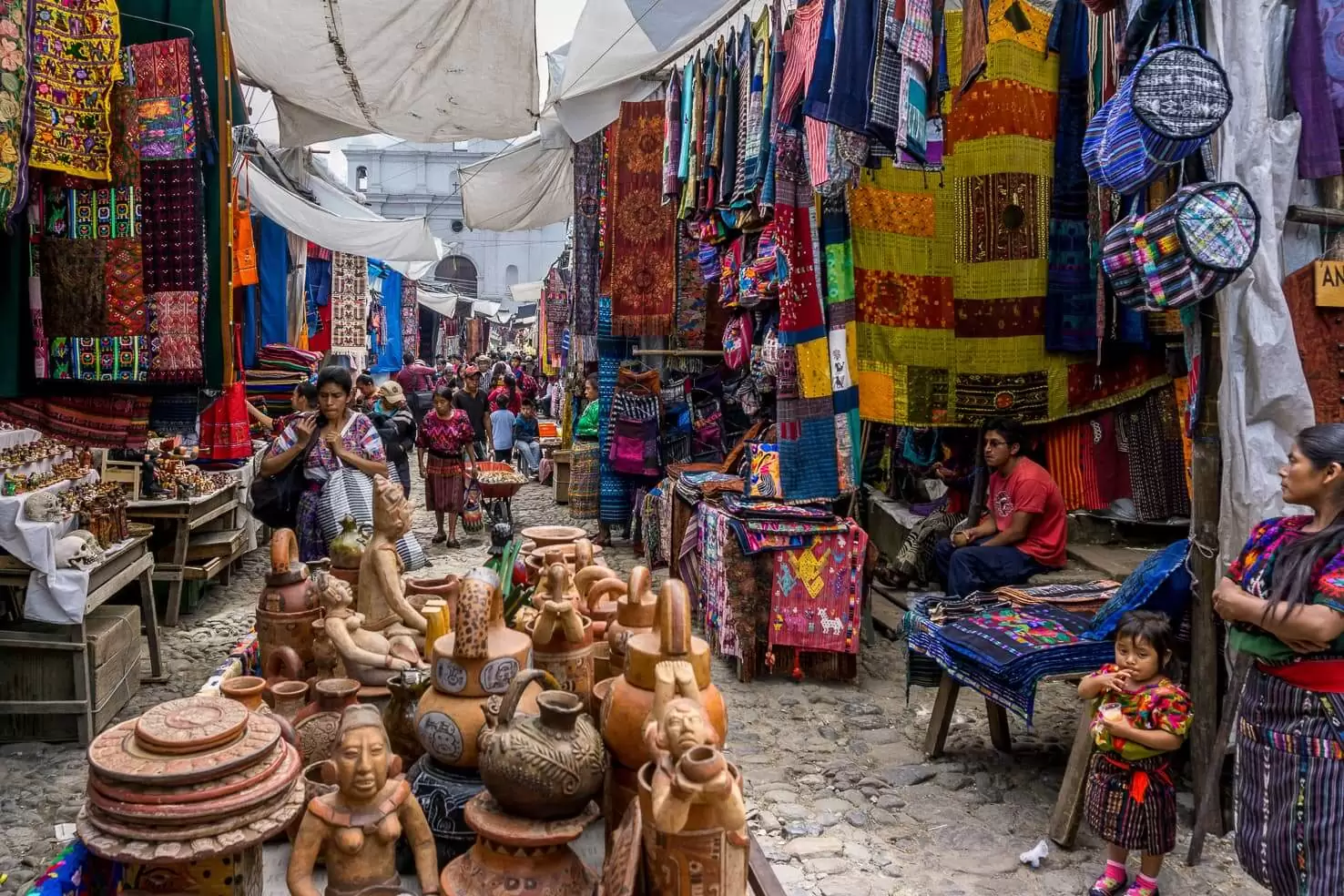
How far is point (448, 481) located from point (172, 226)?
4.86 metres

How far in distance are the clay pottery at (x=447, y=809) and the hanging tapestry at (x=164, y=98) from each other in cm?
334

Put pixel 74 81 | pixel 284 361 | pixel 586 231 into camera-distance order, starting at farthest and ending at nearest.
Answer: pixel 586 231
pixel 284 361
pixel 74 81

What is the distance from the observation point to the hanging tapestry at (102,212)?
4.02m

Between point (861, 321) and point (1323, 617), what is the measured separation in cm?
337

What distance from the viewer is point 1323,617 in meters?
2.34

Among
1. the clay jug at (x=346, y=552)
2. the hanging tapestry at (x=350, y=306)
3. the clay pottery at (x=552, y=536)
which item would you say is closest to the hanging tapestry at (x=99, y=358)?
the clay jug at (x=346, y=552)

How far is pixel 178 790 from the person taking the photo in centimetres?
144

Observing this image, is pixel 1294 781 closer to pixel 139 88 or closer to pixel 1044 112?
pixel 1044 112

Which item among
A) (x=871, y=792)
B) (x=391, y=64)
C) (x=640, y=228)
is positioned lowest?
(x=871, y=792)

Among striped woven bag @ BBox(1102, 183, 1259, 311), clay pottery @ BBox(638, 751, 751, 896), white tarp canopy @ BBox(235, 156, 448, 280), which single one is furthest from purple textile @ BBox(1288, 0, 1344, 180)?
white tarp canopy @ BBox(235, 156, 448, 280)

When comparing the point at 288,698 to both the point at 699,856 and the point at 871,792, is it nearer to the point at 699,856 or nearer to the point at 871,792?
the point at 699,856

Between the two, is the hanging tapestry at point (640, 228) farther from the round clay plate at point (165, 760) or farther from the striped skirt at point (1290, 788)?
the round clay plate at point (165, 760)

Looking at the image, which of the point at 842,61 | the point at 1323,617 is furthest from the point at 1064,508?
the point at 1323,617

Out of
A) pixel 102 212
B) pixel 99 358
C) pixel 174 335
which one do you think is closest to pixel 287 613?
pixel 174 335
